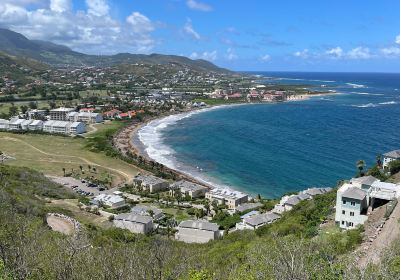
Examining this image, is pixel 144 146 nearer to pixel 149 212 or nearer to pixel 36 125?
pixel 36 125

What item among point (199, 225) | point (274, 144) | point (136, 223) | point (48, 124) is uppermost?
point (48, 124)

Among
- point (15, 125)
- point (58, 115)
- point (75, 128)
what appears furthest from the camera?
point (58, 115)

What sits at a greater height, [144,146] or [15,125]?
[15,125]

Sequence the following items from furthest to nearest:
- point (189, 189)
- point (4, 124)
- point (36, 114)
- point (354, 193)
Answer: point (36, 114) → point (4, 124) → point (189, 189) → point (354, 193)

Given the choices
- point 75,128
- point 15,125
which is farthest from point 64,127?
point 15,125

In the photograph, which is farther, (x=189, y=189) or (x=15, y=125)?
(x=15, y=125)

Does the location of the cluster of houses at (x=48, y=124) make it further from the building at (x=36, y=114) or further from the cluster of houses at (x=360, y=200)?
the cluster of houses at (x=360, y=200)

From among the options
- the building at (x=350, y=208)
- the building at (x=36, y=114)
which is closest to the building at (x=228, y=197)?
the building at (x=350, y=208)

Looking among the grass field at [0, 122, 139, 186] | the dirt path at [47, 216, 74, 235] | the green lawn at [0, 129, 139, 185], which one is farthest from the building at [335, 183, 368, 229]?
the green lawn at [0, 129, 139, 185]
